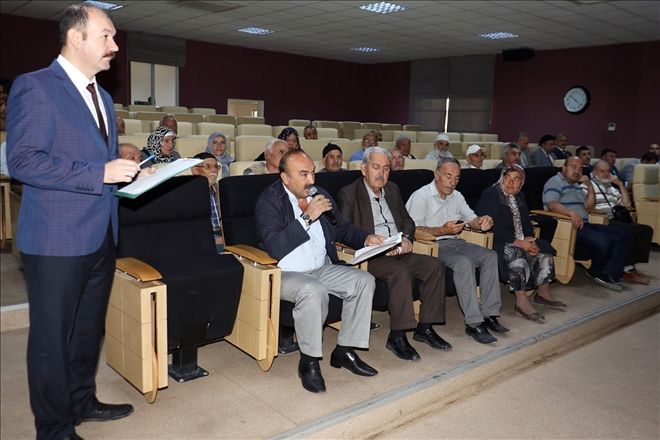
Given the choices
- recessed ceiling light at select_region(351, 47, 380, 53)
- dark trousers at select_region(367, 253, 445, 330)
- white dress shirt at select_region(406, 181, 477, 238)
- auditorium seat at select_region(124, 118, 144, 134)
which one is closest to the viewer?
dark trousers at select_region(367, 253, 445, 330)

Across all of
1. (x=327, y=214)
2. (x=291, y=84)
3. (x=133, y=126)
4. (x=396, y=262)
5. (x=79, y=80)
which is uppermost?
(x=291, y=84)

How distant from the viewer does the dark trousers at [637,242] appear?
14.6 ft

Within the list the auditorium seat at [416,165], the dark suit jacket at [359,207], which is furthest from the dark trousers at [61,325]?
the auditorium seat at [416,165]

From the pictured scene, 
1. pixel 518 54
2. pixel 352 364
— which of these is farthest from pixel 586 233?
pixel 518 54

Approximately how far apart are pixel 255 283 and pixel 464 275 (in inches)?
49.8

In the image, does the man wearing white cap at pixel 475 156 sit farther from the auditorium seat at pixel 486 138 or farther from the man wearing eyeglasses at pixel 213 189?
the auditorium seat at pixel 486 138

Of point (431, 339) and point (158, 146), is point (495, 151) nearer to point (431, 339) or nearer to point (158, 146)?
point (158, 146)

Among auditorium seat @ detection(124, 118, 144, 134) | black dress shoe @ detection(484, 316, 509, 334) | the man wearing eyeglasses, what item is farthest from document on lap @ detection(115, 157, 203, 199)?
auditorium seat @ detection(124, 118, 144, 134)

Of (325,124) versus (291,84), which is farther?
(291,84)

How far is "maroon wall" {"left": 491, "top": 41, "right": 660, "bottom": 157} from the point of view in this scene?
10.8 metres

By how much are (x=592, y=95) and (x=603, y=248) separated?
28.2 ft

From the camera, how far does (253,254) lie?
258 centimetres

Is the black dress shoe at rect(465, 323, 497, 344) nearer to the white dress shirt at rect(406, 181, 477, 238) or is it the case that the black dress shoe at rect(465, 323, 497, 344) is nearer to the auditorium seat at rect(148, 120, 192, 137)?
the white dress shirt at rect(406, 181, 477, 238)

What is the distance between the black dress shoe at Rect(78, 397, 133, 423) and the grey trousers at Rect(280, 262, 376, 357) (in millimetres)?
754
